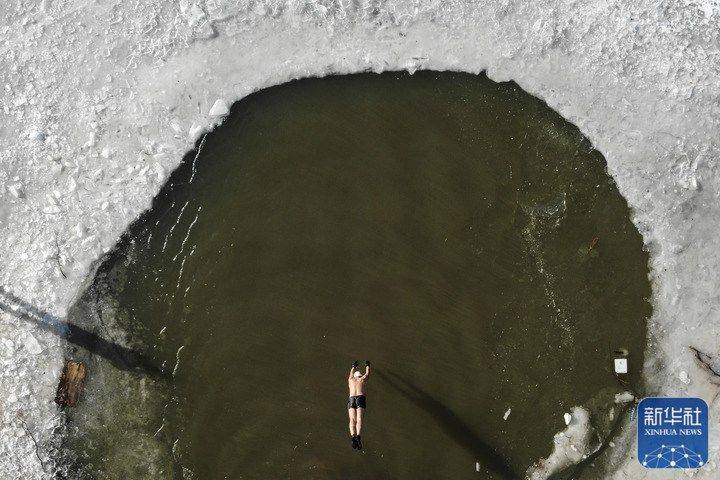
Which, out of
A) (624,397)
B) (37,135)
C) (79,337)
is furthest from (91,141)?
(624,397)

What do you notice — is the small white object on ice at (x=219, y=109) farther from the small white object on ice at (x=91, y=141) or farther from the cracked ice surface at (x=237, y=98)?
the small white object on ice at (x=91, y=141)

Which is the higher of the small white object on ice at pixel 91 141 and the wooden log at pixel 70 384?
the small white object on ice at pixel 91 141

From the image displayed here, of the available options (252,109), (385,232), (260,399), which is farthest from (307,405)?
(252,109)

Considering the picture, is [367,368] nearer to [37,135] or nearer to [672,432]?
[672,432]

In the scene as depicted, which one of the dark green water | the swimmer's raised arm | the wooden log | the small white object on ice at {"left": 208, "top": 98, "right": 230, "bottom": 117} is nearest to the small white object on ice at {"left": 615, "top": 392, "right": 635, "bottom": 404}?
the dark green water

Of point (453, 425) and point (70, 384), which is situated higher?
point (70, 384)

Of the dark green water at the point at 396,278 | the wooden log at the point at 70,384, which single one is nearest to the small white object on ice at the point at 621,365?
the dark green water at the point at 396,278

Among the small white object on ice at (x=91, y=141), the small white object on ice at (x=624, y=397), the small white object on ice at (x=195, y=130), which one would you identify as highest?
the small white object on ice at (x=195, y=130)

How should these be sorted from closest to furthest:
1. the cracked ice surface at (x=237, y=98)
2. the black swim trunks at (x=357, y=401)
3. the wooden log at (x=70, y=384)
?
the black swim trunks at (x=357, y=401) < the cracked ice surface at (x=237, y=98) < the wooden log at (x=70, y=384)
